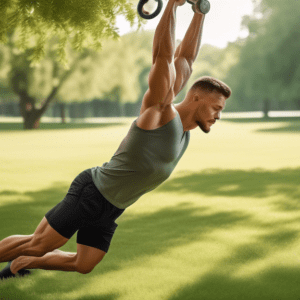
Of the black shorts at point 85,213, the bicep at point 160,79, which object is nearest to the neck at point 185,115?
the bicep at point 160,79

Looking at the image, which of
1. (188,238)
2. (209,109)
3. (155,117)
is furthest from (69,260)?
(188,238)

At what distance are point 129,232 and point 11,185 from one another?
4.55 m

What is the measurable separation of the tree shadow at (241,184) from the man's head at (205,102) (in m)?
4.35

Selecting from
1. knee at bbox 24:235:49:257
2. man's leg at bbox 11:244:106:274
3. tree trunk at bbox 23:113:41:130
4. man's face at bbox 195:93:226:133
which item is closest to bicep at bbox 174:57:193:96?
man's face at bbox 195:93:226:133

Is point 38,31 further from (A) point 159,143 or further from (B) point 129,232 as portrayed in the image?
(A) point 159,143

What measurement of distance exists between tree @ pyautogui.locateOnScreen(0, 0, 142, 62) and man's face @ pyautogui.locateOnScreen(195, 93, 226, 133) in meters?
2.82

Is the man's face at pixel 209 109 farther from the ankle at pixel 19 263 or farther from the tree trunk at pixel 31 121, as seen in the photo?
the tree trunk at pixel 31 121

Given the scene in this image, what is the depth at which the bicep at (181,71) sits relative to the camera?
10.7 feet

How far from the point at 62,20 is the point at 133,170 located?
3312mm

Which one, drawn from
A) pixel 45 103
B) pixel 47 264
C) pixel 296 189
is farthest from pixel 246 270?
pixel 45 103

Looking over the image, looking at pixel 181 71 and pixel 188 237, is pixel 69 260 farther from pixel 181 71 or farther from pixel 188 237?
pixel 188 237

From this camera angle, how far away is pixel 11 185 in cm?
935

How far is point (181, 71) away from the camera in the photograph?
10.8ft

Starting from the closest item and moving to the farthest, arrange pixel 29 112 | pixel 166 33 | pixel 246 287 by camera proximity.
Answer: pixel 166 33
pixel 246 287
pixel 29 112
